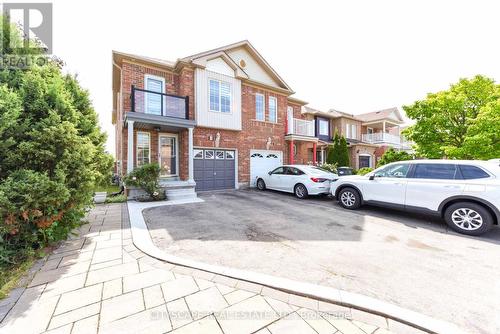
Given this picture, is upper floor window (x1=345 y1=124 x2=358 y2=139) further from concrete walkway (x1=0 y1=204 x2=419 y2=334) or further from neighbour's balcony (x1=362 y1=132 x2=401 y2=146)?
concrete walkway (x1=0 y1=204 x2=419 y2=334)

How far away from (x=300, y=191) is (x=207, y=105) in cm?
609

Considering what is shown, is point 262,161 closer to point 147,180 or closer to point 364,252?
point 147,180

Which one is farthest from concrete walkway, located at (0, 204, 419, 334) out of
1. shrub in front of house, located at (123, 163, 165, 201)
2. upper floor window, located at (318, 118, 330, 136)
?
upper floor window, located at (318, 118, 330, 136)

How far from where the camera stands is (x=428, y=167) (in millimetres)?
5414

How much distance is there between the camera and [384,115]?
2275 centimetres

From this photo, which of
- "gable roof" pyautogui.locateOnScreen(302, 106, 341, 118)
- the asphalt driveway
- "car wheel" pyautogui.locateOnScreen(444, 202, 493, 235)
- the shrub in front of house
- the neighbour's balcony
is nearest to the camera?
the asphalt driveway

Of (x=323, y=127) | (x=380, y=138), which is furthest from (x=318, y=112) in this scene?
(x=380, y=138)

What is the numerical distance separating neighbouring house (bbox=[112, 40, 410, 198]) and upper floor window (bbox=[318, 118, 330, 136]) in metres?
5.82

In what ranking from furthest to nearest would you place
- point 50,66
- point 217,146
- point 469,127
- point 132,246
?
1. point 217,146
2. point 469,127
3. point 50,66
4. point 132,246

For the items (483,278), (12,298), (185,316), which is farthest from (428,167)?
(12,298)

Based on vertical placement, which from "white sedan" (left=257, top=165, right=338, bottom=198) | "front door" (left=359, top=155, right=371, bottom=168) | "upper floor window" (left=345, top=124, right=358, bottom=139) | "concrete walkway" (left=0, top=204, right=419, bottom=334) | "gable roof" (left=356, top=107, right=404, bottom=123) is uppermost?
"gable roof" (left=356, top=107, right=404, bottom=123)

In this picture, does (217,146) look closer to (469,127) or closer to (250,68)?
(250,68)

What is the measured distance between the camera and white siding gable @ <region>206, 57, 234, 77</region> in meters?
10.6

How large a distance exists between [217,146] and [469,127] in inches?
403
